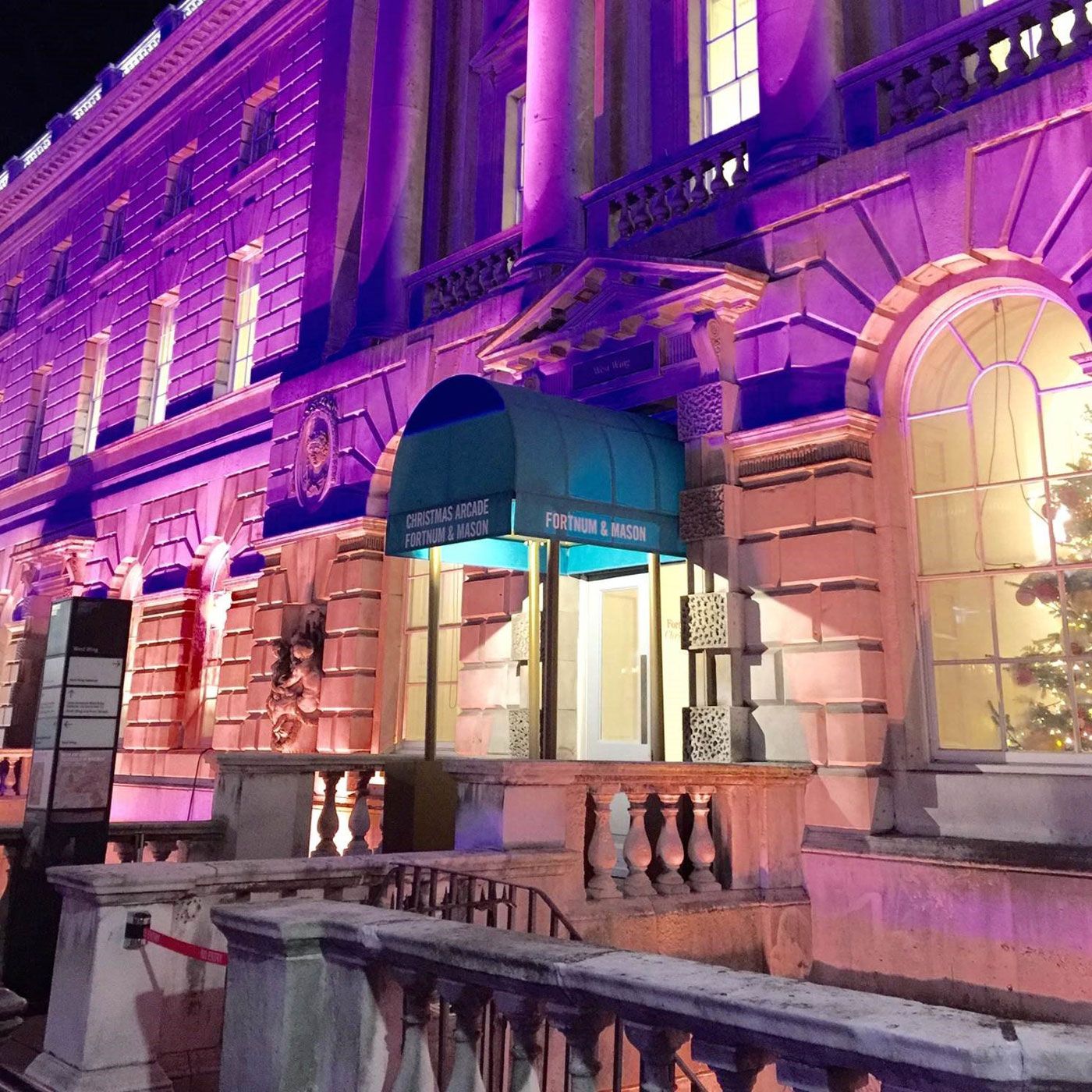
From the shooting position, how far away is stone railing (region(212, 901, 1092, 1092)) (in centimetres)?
249

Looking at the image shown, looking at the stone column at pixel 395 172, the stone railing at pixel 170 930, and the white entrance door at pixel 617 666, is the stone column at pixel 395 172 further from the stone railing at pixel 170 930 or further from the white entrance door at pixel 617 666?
the stone railing at pixel 170 930

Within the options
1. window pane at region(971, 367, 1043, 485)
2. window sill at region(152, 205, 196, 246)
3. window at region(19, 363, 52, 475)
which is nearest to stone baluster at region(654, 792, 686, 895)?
window pane at region(971, 367, 1043, 485)

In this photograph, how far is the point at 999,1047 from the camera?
2369mm

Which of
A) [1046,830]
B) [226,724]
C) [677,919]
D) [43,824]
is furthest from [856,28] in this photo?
[226,724]

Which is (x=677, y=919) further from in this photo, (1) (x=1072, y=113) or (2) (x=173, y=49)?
(2) (x=173, y=49)

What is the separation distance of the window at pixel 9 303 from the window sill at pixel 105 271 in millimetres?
6039

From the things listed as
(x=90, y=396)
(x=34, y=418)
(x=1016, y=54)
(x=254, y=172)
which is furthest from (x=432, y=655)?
(x=34, y=418)

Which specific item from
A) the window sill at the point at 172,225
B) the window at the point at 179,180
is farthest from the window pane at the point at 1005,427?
the window at the point at 179,180

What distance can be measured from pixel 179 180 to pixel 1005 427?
67.1 feet

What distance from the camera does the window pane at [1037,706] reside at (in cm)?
816

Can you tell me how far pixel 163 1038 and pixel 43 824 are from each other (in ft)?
9.35

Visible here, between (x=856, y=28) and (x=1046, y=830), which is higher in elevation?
(x=856, y=28)

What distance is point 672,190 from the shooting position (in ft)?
38.3

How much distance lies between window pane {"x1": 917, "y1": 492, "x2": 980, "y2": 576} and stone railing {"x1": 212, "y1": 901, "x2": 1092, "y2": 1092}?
5.93 metres
